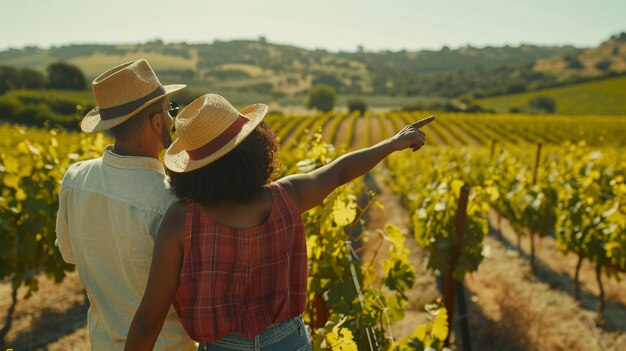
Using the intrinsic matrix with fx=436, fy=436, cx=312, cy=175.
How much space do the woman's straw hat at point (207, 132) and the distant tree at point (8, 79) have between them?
64578mm

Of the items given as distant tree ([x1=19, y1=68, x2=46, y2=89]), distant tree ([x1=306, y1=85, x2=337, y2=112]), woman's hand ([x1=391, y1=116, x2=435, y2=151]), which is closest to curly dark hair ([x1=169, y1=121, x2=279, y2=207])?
woman's hand ([x1=391, y1=116, x2=435, y2=151])

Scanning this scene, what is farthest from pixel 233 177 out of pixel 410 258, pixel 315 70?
pixel 315 70

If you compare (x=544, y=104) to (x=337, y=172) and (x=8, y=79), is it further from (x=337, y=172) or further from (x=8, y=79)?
(x=337, y=172)

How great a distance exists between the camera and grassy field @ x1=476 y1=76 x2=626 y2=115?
223ft

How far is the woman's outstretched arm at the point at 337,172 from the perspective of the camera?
1.67 m

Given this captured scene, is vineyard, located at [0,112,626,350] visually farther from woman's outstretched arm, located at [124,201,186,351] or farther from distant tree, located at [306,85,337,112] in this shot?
distant tree, located at [306,85,337,112]

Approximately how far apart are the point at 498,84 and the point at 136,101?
11929cm

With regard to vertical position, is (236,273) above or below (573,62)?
below

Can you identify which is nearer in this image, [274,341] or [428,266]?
[274,341]

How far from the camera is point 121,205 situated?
5.20 feet

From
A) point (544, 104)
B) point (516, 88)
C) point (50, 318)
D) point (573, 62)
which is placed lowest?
point (544, 104)

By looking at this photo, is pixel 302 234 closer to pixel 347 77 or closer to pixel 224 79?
pixel 224 79

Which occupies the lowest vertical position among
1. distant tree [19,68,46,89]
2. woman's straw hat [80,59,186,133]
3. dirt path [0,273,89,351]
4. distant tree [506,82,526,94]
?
distant tree [19,68,46,89]

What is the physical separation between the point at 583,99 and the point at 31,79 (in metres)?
86.1
